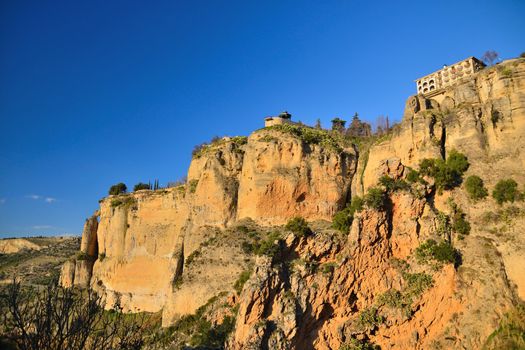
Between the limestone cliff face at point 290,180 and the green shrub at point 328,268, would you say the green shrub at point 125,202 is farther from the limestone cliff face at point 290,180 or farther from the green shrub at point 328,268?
the green shrub at point 328,268

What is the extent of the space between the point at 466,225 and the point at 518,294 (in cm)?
467

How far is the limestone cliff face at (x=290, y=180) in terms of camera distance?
3284cm

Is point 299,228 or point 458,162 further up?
point 458,162

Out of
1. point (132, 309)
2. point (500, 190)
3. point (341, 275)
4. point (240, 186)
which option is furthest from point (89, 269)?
point (500, 190)

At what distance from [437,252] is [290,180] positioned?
38.6 ft

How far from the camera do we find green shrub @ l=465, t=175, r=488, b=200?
88.1ft

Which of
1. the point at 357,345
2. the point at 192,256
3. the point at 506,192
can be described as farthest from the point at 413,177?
the point at 192,256

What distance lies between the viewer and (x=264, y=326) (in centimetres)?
2372

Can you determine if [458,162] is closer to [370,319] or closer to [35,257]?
[370,319]

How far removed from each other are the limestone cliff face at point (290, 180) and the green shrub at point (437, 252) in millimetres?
8086

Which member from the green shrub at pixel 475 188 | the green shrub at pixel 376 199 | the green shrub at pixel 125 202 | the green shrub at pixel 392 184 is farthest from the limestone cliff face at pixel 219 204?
the green shrub at pixel 475 188

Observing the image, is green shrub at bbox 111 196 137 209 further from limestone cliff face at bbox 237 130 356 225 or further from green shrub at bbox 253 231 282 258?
green shrub at bbox 253 231 282 258

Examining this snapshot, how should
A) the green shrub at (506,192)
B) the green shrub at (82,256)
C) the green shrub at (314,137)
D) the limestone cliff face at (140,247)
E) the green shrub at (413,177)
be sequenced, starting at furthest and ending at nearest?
the green shrub at (82,256), the limestone cliff face at (140,247), the green shrub at (314,137), the green shrub at (413,177), the green shrub at (506,192)

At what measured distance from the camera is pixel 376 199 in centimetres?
2730
